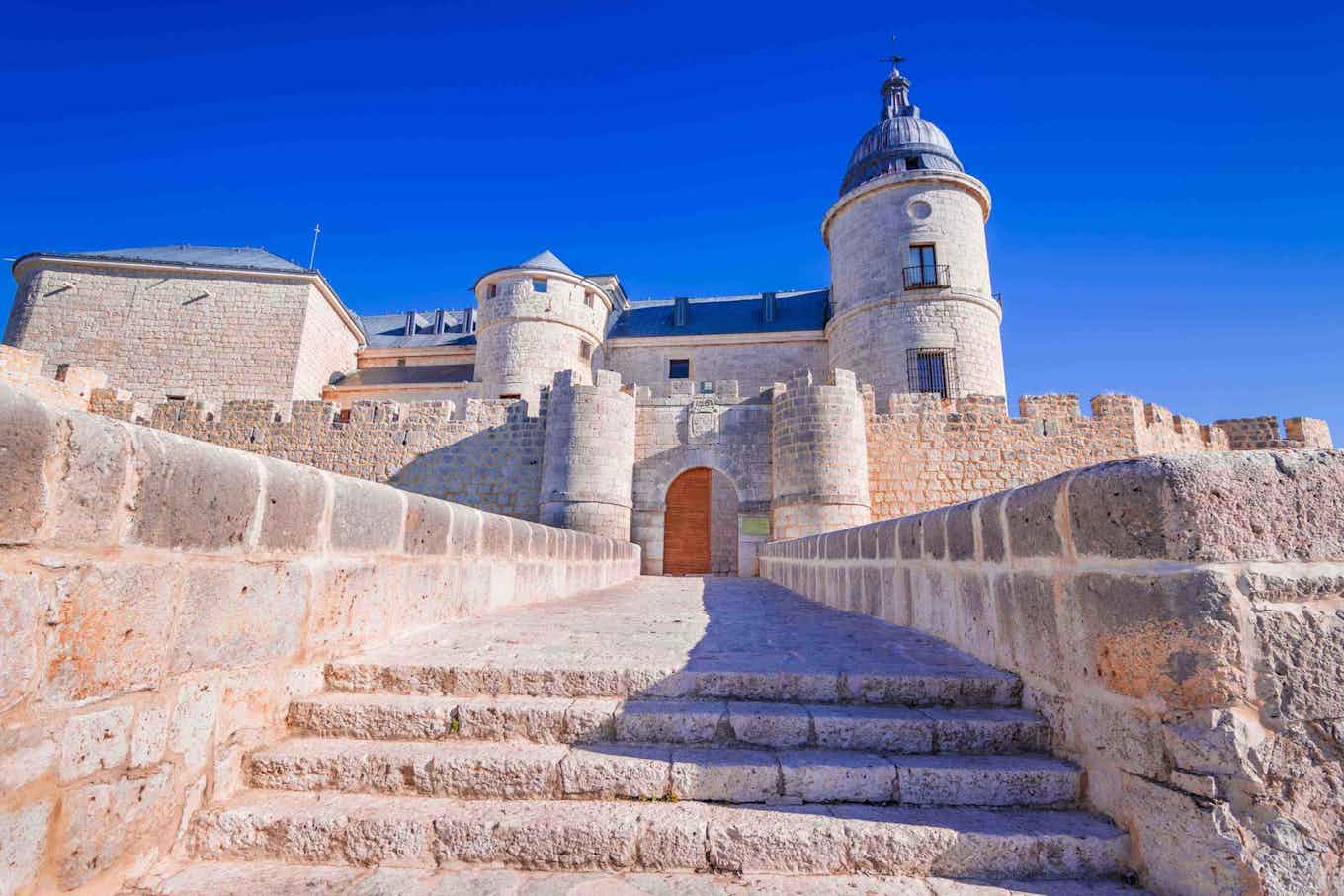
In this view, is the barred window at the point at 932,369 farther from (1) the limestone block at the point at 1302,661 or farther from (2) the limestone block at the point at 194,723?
(2) the limestone block at the point at 194,723

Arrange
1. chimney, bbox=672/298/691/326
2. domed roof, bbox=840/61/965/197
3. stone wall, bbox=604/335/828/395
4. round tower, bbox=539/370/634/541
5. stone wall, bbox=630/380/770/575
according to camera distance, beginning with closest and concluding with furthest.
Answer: round tower, bbox=539/370/634/541 < stone wall, bbox=630/380/770/575 < domed roof, bbox=840/61/965/197 < stone wall, bbox=604/335/828/395 < chimney, bbox=672/298/691/326

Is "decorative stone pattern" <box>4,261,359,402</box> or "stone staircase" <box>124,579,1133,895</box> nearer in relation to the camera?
"stone staircase" <box>124,579,1133,895</box>

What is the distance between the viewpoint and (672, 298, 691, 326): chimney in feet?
74.4

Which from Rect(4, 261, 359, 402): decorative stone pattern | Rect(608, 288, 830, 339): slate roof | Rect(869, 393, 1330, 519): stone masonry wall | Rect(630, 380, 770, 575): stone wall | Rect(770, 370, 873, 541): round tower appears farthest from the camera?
Rect(608, 288, 830, 339): slate roof

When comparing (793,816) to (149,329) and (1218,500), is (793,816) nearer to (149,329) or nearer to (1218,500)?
(1218,500)

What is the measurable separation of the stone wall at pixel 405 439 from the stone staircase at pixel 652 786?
444 inches

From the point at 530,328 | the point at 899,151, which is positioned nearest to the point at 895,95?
the point at 899,151

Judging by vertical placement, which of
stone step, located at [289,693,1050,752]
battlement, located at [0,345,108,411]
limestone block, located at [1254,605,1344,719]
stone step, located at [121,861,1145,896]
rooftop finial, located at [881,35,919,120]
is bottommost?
stone step, located at [121,861,1145,896]

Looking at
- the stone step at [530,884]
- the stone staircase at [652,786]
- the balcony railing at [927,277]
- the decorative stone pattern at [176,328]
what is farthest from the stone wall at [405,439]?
the stone step at [530,884]

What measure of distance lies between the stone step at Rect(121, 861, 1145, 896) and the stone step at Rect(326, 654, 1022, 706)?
2.37 feet

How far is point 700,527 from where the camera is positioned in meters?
17.1

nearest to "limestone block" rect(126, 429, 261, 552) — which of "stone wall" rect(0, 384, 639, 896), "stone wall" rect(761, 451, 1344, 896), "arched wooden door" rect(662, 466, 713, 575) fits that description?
"stone wall" rect(0, 384, 639, 896)

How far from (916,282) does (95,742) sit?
1870 cm

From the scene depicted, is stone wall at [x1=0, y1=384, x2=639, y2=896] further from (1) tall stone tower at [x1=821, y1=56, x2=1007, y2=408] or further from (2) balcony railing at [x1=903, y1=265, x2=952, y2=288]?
(2) balcony railing at [x1=903, y1=265, x2=952, y2=288]
